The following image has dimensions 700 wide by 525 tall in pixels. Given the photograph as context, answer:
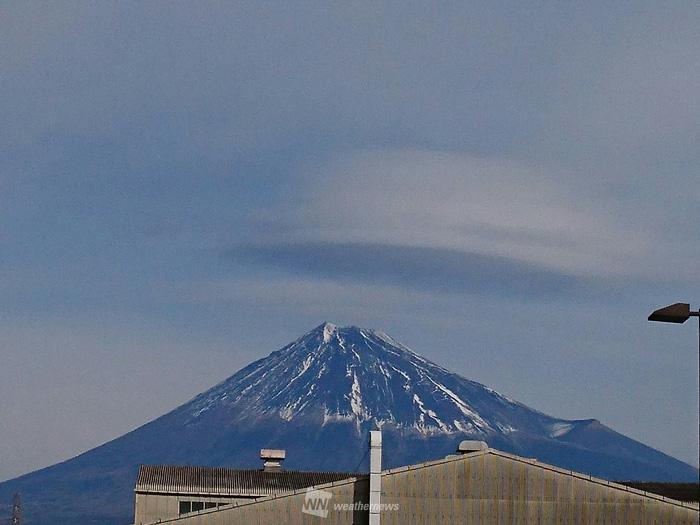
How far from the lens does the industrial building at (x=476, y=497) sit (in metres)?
60.7

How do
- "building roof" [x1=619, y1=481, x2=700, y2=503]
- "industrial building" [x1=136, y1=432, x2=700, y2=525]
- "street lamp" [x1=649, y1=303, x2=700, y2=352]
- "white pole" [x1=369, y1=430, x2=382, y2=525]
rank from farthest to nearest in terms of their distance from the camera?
1. "building roof" [x1=619, y1=481, x2=700, y2=503]
2. "industrial building" [x1=136, y1=432, x2=700, y2=525]
3. "white pole" [x1=369, y1=430, x2=382, y2=525]
4. "street lamp" [x1=649, y1=303, x2=700, y2=352]

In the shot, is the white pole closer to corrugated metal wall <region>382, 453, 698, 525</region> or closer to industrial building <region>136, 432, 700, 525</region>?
industrial building <region>136, 432, 700, 525</region>

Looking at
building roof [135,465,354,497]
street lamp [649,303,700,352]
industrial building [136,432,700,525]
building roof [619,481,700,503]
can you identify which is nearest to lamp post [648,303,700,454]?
street lamp [649,303,700,352]

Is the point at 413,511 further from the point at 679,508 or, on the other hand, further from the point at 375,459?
the point at 679,508

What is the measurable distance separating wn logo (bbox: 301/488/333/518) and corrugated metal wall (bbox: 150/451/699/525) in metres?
0.23

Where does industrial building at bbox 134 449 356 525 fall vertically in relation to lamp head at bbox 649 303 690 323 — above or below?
below

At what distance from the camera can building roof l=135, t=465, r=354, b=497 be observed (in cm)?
8219

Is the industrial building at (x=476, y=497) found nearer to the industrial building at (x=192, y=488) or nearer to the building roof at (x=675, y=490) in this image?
the building roof at (x=675, y=490)

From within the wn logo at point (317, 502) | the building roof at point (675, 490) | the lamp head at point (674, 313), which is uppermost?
the lamp head at point (674, 313)

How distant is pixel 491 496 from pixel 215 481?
26.8 meters

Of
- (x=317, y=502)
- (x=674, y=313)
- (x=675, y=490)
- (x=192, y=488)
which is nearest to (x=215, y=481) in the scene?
(x=192, y=488)

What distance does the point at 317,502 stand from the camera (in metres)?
61.0

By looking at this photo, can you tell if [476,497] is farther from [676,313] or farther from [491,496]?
[676,313]

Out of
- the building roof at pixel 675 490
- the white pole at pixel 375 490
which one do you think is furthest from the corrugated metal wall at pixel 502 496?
the building roof at pixel 675 490
